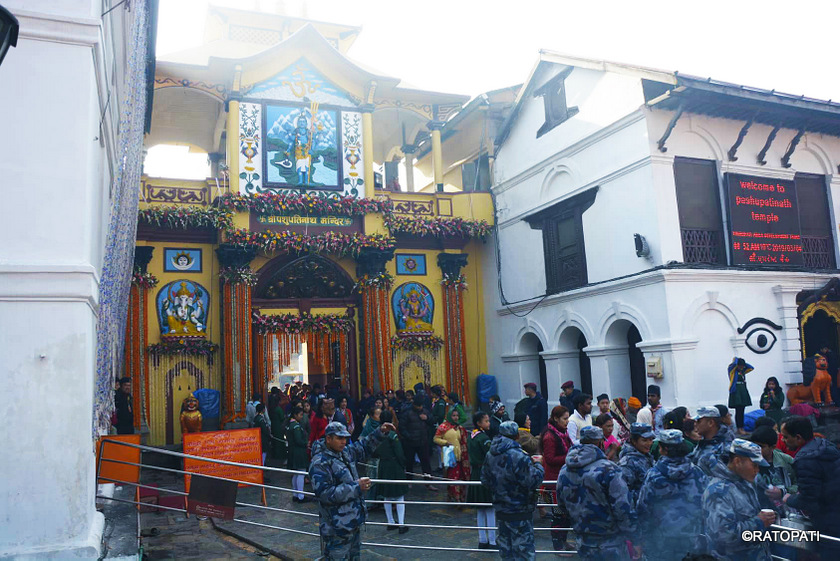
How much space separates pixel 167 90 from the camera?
18.6 m

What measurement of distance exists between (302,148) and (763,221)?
1138 cm

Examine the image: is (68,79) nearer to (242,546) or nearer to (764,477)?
(242,546)

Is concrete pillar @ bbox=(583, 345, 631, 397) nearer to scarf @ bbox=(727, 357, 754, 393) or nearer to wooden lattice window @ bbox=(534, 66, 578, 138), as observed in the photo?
scarf @ bbox=(727, 357, 754, 393)

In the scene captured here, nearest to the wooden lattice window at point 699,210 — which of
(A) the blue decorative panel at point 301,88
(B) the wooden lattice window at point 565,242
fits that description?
(B) the wooden lattice window at point 565,242

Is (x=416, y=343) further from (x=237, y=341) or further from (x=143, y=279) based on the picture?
(x=143, y=279)

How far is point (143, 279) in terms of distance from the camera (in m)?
16.3

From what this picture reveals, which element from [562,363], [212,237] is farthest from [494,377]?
[212,237]

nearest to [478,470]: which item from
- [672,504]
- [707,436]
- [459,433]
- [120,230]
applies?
[459,433]

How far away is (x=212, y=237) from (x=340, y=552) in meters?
12.8

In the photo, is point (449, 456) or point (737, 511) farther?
point (449, 456)

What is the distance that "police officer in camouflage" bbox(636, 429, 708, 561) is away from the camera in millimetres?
5074

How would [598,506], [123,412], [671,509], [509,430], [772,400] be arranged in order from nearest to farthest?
[671,509]
[598,506]
[509,430]
[123,412]
[772,400]

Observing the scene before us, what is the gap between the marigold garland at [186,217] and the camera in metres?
16.0

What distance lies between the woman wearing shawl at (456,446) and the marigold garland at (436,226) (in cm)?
777
